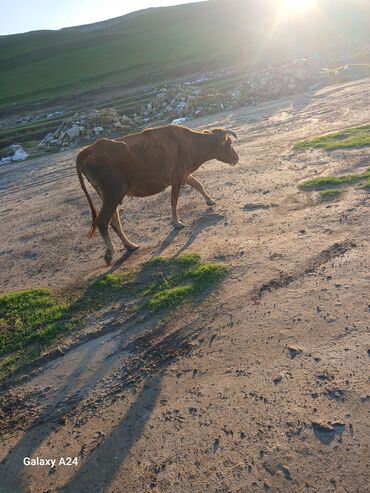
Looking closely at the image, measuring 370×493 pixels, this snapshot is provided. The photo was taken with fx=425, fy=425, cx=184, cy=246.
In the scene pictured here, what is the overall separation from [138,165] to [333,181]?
16.4ft

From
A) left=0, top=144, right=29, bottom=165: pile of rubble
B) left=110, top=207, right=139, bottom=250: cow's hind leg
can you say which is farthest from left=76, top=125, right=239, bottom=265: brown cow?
left=0, top=144, right=29, bottom=165: pile of rubble

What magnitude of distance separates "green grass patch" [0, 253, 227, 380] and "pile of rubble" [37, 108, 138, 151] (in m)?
21.0

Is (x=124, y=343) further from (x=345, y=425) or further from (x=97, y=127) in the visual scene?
(x=97, y=127)

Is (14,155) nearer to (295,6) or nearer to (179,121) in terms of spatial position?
(179,121)

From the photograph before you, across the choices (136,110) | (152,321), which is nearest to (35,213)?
(152,321)

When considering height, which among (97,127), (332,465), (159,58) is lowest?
(332,465)

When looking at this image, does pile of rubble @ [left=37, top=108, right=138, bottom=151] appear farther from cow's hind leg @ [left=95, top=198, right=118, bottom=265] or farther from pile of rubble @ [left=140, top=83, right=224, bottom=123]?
cow's hind leg @ [left=95, top=198, right=118, bottom=265]

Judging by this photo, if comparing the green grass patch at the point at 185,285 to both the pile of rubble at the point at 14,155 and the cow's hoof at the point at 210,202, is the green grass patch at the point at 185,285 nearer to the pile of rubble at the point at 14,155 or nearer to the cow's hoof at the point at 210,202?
the cow's hoof at the point at 210,202

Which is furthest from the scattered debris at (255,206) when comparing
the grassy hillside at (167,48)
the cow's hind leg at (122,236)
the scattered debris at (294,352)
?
the grassy hillside at (167,48)

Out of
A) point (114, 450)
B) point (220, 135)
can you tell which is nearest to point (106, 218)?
point (220, 135)

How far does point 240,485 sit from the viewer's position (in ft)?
13.5

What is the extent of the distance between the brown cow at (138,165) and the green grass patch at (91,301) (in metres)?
1.22

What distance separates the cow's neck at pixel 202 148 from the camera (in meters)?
11.0

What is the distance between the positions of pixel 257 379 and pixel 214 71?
51263mm
